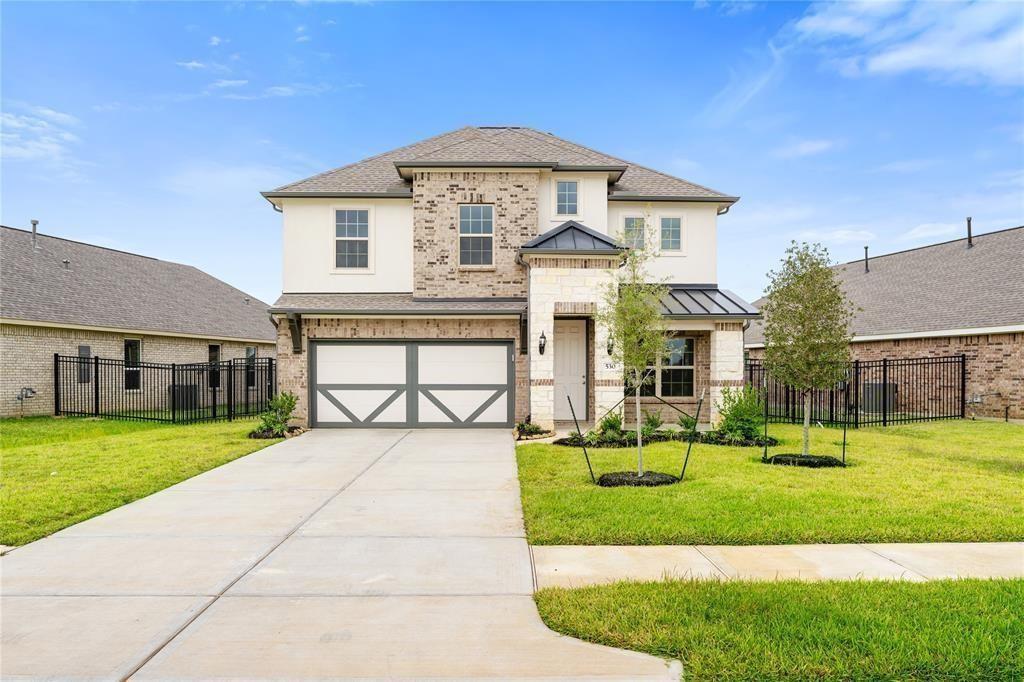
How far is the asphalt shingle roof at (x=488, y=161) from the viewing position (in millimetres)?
15633

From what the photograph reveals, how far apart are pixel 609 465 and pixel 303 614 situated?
6.49 metres

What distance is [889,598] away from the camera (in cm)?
452

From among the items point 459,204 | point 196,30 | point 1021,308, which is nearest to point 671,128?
point 459,204

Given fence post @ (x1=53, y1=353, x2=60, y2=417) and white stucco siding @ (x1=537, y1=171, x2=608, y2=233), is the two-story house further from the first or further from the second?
fence post @ (x1=53, y1=353, x2=60, y2=417)

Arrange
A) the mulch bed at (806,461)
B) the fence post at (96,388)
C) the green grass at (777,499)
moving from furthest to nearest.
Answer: the fence post at (96,388) → the mulch bed at (806,461) → the green grass at (777,499)

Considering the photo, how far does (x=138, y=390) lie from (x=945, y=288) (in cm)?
3084

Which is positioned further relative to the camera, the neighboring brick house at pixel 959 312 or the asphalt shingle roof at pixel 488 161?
the neighboring brick house at pixel 959 312

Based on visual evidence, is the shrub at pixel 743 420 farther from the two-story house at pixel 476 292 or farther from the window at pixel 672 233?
the window at pixel 672 233

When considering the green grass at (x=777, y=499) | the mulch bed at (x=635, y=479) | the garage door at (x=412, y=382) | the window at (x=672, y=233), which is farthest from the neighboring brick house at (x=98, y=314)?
the window at (x=672, y=233)

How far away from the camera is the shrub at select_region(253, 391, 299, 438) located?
1385 centimetres

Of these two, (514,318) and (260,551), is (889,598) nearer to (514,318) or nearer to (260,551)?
(260,551)

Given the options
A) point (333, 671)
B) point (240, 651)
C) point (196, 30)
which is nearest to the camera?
point (333, 671)

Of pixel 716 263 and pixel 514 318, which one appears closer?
pixel 514 318

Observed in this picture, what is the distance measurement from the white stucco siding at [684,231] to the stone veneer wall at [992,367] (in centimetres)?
573
